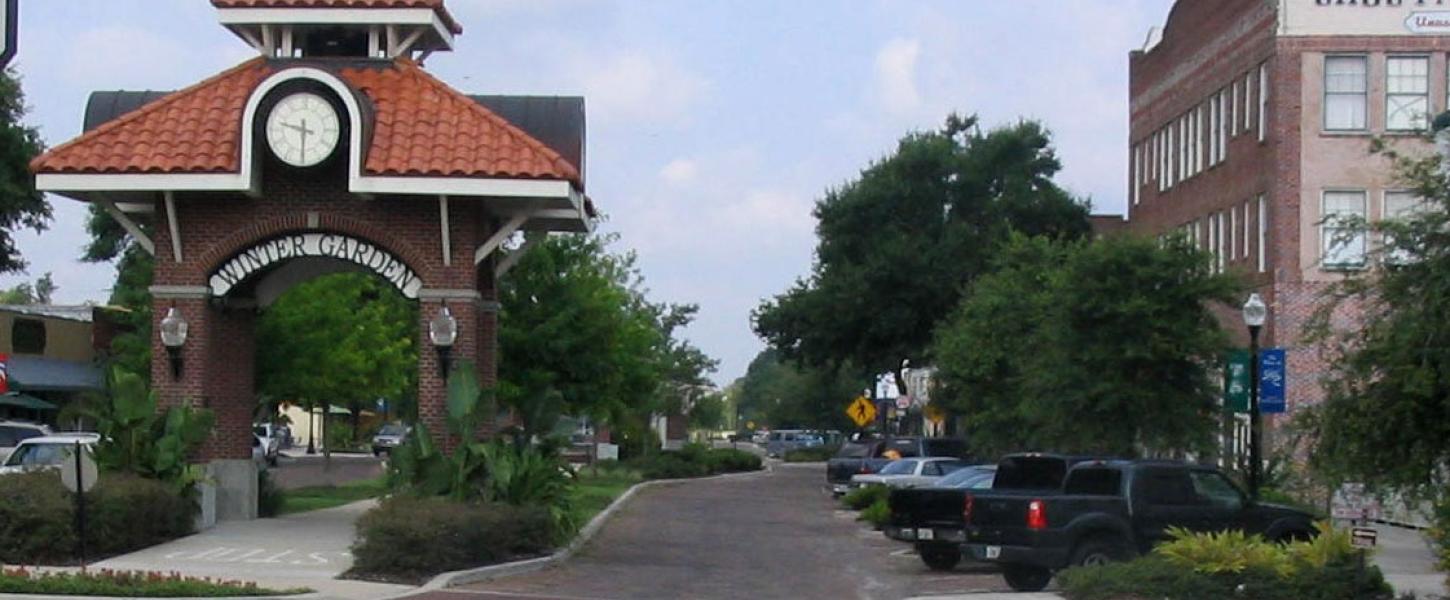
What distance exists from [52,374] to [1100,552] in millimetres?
44617

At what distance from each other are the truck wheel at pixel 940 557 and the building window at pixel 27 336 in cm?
3991

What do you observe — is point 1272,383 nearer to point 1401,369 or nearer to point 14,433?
point 1401,369

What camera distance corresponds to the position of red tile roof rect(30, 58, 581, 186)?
2609 centimetres

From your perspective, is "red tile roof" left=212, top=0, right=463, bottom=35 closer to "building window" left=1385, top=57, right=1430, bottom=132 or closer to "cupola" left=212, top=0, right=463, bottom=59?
"cupola" left=212, top=0, right=463, bottom=59

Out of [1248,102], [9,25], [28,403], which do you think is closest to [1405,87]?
[1248,102]

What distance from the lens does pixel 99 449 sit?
26.2 meters

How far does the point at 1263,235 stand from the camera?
152 ft

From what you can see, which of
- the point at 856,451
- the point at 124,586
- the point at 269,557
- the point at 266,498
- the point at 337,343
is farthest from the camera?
the point at 856,451

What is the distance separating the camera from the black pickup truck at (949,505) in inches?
1032

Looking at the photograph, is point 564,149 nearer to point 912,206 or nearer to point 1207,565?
point 1207,565

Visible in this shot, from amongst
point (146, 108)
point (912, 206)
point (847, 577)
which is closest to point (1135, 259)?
point (847, 577)

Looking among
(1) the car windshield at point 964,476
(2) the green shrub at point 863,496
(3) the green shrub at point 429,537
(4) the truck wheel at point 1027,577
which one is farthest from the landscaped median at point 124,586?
(2) the green shrub at point 863,496

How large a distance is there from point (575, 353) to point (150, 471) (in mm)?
22688

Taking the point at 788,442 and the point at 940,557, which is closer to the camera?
the point at 940,557
